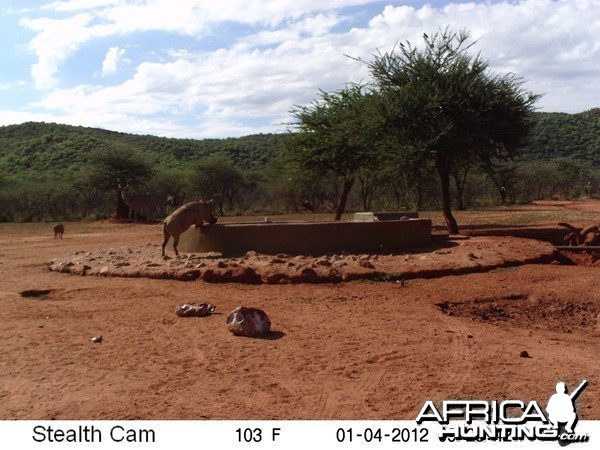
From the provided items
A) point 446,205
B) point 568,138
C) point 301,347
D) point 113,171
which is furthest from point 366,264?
point 568,138

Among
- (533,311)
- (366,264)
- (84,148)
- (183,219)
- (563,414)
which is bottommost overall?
(533,311)

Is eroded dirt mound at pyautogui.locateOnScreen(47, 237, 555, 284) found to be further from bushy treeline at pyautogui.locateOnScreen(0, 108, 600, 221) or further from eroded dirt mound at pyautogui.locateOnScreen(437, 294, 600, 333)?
bushy treeline at pyautogui.locateOnScreen(0, 108, 600, 221)

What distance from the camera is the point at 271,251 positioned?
1389cm

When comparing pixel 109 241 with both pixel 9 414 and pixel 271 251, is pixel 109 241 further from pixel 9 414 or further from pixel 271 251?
pixel 9 414

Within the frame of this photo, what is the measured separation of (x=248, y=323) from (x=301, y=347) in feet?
2.57

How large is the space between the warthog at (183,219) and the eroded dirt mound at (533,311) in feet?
21.1

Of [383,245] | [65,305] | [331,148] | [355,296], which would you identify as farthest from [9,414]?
[331,148]

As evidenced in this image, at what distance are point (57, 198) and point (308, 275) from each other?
33341mm

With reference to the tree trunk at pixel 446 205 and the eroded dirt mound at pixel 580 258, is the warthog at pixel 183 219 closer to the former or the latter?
the eroded dirt mound at pixel 580 258

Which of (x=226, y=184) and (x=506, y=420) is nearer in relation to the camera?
(x=506, y=420)

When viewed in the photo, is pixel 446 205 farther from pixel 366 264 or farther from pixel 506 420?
pixel 506 420

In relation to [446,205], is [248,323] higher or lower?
lower

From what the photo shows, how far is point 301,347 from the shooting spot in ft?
23.2

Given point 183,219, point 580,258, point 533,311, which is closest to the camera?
point 533,311
